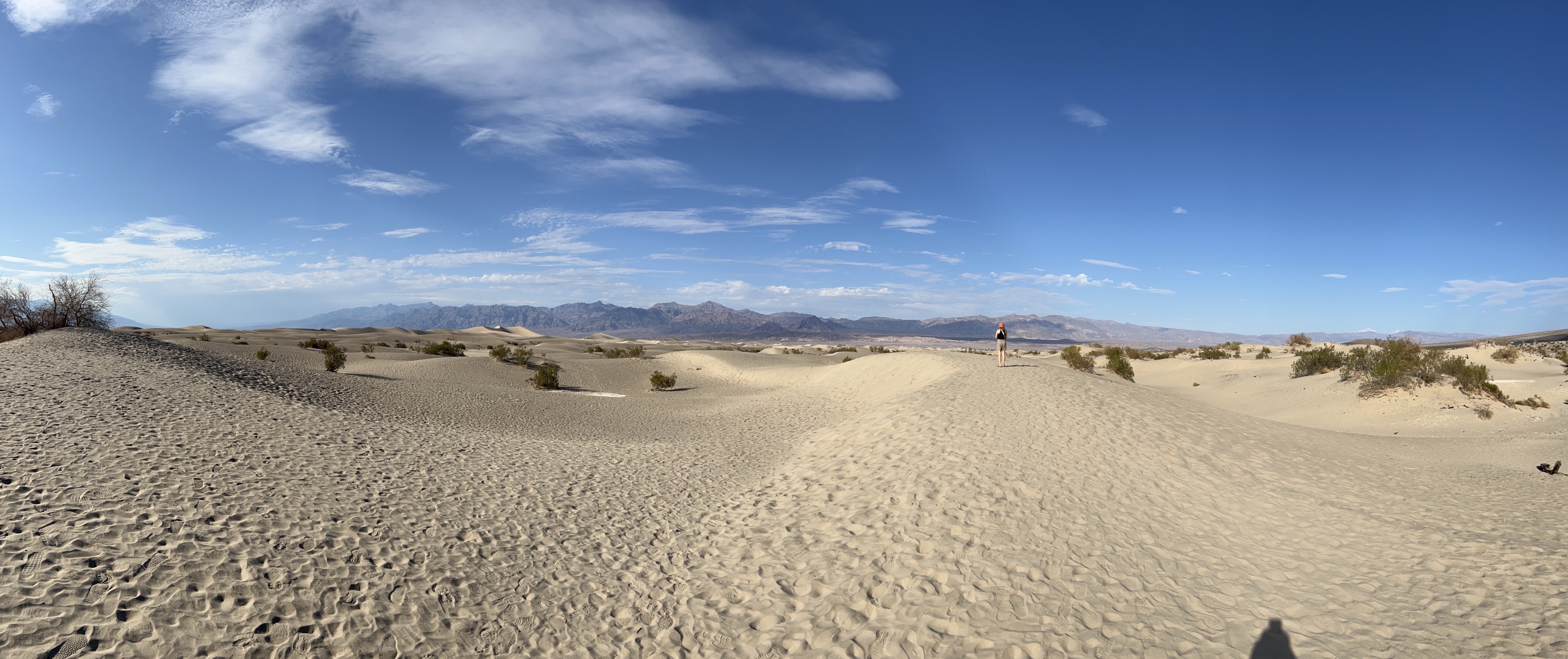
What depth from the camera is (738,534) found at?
7707 mm

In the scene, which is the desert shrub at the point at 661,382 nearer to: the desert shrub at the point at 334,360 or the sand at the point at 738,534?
the desert shrub at the point at 334,360

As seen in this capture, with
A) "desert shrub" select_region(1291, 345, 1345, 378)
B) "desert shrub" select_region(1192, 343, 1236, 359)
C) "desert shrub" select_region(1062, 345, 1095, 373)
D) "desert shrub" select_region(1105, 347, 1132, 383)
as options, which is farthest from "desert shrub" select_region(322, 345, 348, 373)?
"desert shrub" select_region(1192, 343, 1236, 359)

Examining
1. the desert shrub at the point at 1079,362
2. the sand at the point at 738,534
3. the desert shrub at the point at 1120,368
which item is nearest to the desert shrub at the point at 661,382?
the sand at the point at 738,534

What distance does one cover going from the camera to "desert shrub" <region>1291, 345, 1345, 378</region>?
72.0ft

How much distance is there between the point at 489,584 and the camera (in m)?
5.79

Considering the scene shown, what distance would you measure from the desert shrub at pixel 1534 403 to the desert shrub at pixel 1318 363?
6156 millimetres

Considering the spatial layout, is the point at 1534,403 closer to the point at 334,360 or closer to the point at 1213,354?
the point at 1213,354

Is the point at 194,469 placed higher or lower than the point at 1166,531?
higher

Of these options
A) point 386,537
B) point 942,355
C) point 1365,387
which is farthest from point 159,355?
point 1365,387

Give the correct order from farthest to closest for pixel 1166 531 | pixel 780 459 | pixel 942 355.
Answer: pixel 942 355 < pixel 780 459 < pixel 1166 531

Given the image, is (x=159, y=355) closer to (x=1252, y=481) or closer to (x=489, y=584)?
(x=489, y=584)

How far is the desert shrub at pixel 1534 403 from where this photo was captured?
49.0 feet

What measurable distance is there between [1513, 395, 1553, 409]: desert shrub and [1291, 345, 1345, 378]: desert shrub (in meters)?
6.16

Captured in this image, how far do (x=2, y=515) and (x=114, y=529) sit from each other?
0.79 m
